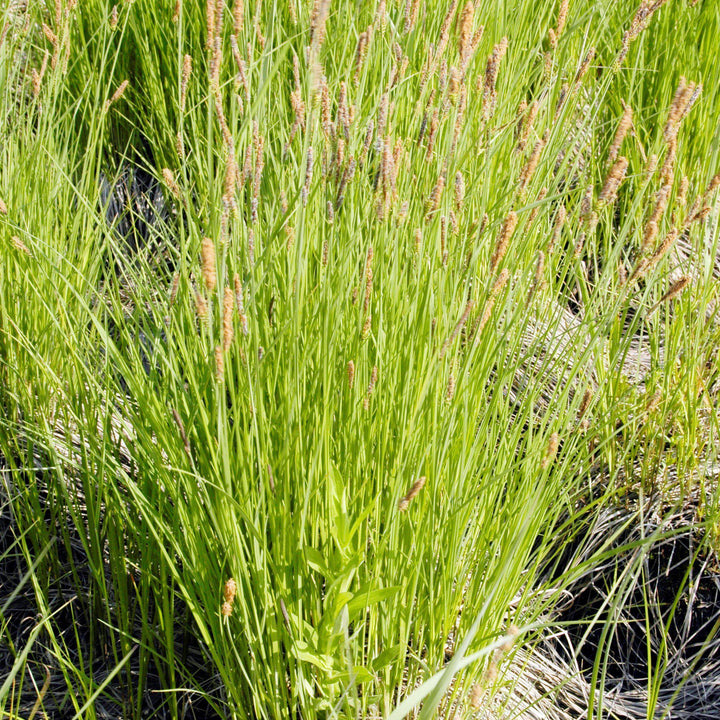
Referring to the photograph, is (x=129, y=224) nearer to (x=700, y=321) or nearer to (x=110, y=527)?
(x=110, y=527)

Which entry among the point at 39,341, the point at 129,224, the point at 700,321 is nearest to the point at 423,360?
the point at 700,321

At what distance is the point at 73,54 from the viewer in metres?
2.57

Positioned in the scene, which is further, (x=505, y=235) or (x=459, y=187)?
(x=459, y=187)

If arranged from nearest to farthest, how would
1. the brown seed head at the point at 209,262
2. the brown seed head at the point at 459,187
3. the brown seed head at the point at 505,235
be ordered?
1. the brown seed head at the point at 209,262
2. the brown seed head at the point at 505,235
3. the brown seed head at the point at 459,187

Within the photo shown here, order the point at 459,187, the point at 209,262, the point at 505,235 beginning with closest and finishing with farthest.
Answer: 1. the point at 209,262
2. the point at 505,235
3. the point at 459,187

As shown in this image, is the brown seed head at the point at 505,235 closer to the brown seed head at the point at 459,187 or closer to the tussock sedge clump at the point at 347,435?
the tussock sedge clump at the point at 347,435

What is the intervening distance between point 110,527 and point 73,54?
185cm

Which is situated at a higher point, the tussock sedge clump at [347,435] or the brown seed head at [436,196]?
the brown seed head at [436,196]

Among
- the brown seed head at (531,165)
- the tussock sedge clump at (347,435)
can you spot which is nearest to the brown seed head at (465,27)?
the tussock sedge clump at (347,435)

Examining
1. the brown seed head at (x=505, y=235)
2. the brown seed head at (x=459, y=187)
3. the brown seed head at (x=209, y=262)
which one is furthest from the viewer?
the brown seed head at (x=459, y=187)

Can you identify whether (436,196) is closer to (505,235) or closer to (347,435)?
(505,235)

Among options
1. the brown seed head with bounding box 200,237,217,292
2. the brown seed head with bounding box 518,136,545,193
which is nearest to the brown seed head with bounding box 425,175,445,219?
the brown seed head with bounding box 518,136,545,193

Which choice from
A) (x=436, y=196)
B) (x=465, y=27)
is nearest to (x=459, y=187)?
(x=436, y=196)

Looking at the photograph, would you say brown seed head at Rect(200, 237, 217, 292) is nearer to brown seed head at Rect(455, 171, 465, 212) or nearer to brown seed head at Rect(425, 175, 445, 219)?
brown seed head at Rect(425, 175, 445, 219)
